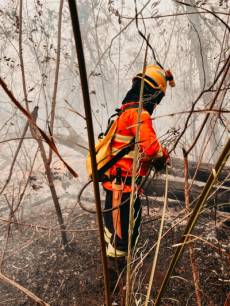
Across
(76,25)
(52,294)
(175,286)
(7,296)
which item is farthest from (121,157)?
(76,25)

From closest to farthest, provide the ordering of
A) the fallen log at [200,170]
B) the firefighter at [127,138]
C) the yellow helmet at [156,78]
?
the firefighter at [127,138] < the yellow helmet at [156,78] < the fallen log at [200,170]

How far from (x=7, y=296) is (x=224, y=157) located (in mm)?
2876

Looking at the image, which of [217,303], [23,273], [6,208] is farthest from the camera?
[6,208]

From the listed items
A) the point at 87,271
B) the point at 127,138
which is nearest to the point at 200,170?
Answer: the point at 127,138

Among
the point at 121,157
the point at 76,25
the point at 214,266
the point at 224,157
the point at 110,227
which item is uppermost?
the point at 76,25

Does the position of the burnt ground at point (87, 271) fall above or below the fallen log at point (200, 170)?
below

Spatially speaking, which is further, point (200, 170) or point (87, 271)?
point (200, 170)

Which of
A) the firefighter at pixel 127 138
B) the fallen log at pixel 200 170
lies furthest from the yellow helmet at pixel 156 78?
the fallen log at pixel 200 170

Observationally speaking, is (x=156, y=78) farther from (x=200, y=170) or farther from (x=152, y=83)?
(x=200, y=170)

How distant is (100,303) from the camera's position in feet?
8.36

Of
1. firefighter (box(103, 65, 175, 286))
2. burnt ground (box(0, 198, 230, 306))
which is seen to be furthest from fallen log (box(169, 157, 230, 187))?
firefighter (box(103, 65, 175, 286))

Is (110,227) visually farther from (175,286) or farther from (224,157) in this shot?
(224,157)

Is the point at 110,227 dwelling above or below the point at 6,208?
above

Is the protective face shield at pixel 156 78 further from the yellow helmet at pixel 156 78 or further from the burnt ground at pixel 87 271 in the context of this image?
the burnt ground at pixel 87 271
